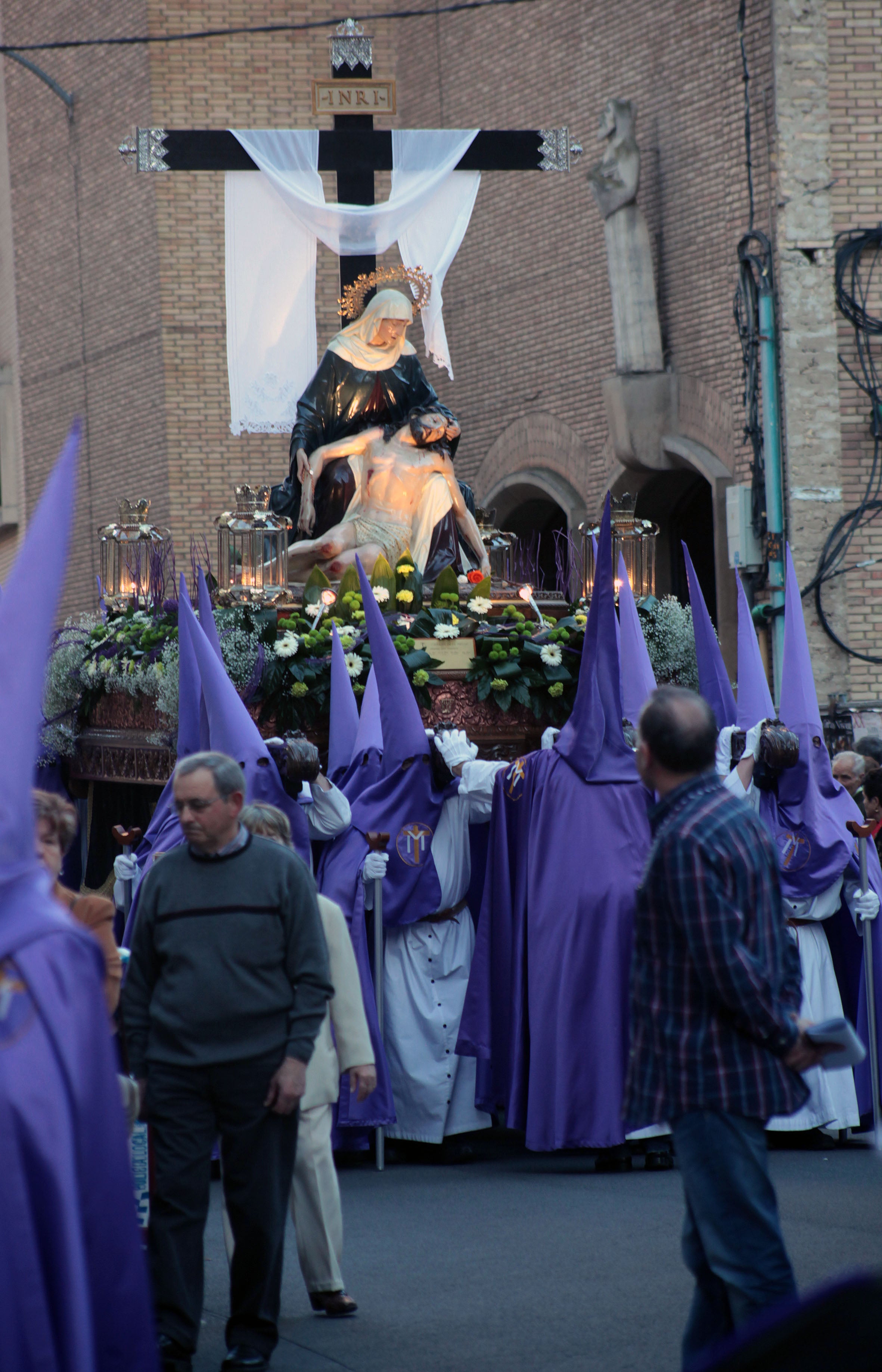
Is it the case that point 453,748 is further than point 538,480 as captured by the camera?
No

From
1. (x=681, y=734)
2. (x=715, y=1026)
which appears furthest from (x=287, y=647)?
(x=715, y=1026)

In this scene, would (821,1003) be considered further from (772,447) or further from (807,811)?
(772,447)

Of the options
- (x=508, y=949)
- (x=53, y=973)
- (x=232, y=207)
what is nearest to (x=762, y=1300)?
(x=53, y=973)

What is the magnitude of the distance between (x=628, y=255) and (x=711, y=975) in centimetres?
1236

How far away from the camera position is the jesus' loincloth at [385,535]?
9883mm

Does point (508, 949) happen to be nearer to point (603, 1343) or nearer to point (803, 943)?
point (803, 943)

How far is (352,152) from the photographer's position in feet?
36.5

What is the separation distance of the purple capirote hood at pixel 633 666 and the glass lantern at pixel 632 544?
212 centimetres

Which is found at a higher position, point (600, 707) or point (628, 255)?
point (628, 255)

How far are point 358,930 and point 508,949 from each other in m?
0.61

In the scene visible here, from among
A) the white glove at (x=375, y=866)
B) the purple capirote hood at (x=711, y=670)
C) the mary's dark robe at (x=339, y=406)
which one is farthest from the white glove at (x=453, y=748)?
the mary's dark robe at (x=339, y=406)

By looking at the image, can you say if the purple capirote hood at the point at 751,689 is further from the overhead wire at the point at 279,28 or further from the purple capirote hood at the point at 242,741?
the overhead wire at the point at 279,28

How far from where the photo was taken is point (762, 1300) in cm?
329

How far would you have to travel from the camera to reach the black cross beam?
10750 mm
